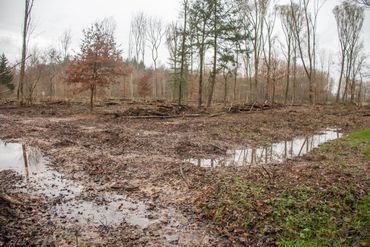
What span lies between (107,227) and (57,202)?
1.70 meters

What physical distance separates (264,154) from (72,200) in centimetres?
736

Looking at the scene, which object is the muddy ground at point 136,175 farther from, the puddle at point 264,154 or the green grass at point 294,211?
the puddle at point 264,154

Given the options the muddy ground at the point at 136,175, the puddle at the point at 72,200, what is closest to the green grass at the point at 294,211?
the muddy ground at the point at 136,175

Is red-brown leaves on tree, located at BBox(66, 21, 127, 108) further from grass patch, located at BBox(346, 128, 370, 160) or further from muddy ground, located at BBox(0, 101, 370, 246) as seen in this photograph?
grass patch, located at BBox(346, 128, 370, 160)

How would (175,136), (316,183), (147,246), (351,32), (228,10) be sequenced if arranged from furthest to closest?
(351,32) → (228,10) → (175,136) → (316,183) → (147,246)

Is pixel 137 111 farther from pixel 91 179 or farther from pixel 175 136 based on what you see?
pixel 91 179

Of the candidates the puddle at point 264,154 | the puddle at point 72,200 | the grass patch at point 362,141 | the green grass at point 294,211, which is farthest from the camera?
the grass patch at point 362,141

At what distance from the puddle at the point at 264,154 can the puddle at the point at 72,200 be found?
3697mm

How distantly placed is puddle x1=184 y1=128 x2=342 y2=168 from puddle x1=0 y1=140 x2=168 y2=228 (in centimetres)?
370

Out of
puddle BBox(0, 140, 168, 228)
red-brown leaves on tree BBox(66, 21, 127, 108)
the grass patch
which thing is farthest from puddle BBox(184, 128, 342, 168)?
red-brown leaves on tree BBox(66, 21, 127, 108)

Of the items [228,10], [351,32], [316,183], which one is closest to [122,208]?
[316,183]

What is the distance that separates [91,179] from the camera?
7664mm

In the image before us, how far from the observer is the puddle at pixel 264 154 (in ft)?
31.1

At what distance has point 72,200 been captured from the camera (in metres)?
6.27
